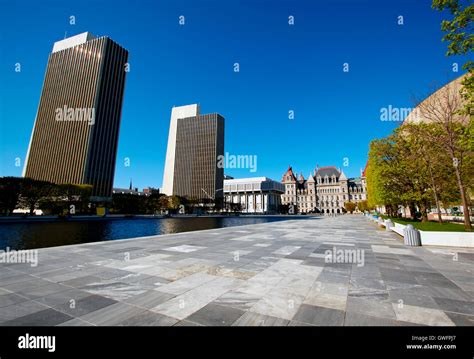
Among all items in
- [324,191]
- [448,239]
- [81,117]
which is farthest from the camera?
[324,191]

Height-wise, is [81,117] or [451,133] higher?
[81,117]

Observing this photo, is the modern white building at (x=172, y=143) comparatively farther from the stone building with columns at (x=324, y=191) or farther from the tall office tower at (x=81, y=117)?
the stone building with columns at (x=324, y=191)

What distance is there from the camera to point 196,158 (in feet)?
540

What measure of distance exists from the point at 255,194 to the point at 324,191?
49.6m

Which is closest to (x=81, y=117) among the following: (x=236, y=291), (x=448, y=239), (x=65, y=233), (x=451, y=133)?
(x=65, y=233)

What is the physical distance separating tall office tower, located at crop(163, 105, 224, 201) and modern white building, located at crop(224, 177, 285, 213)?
14.6 meters

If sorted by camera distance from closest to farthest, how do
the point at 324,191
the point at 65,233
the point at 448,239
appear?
the point at 448,239 → the point at 65,233 → the point at 324,191

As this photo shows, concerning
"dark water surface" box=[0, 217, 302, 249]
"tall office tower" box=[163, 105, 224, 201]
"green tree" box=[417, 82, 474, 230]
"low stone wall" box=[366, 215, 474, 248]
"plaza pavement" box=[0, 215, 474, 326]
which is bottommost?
"dark water surface" box=[0, 217, 302, 249]

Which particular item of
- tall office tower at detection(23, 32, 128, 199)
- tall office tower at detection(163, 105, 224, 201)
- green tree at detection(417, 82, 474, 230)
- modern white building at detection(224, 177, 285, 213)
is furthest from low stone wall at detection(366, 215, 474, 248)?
modern white building at detection(224, 177, 285, 213)

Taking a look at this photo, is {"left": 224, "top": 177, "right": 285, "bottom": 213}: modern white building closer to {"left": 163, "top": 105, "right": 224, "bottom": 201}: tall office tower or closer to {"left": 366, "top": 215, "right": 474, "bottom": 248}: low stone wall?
{"left": 163, "top": 105, "right": 224, "bottom": 201}: tall office tower

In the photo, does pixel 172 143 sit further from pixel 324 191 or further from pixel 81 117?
pixel 324 191

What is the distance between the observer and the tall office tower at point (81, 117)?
10494 cm

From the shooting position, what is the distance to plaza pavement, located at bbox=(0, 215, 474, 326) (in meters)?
4.43
